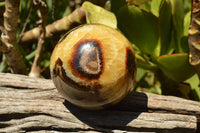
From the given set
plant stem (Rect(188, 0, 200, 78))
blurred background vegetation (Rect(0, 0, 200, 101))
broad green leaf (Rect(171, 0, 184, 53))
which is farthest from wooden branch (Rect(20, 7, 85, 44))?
plant stem (Rect(188, 0, 200, 78))

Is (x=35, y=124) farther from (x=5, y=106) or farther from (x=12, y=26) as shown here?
(x=12, y=26)

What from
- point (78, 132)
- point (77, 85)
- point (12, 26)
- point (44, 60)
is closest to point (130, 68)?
point (77, 85)

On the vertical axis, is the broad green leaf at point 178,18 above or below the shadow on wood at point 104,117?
above

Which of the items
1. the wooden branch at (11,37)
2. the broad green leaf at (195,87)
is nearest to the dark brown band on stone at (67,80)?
the wooden branch at (11,37)

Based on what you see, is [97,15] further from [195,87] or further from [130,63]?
[195,87]

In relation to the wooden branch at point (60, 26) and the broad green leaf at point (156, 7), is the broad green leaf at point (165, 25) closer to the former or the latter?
the broad green leaf at point (156, 7)

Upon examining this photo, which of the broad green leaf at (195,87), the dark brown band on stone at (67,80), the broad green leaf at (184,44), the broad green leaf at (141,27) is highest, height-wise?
the broad green leaf at (141,27)
